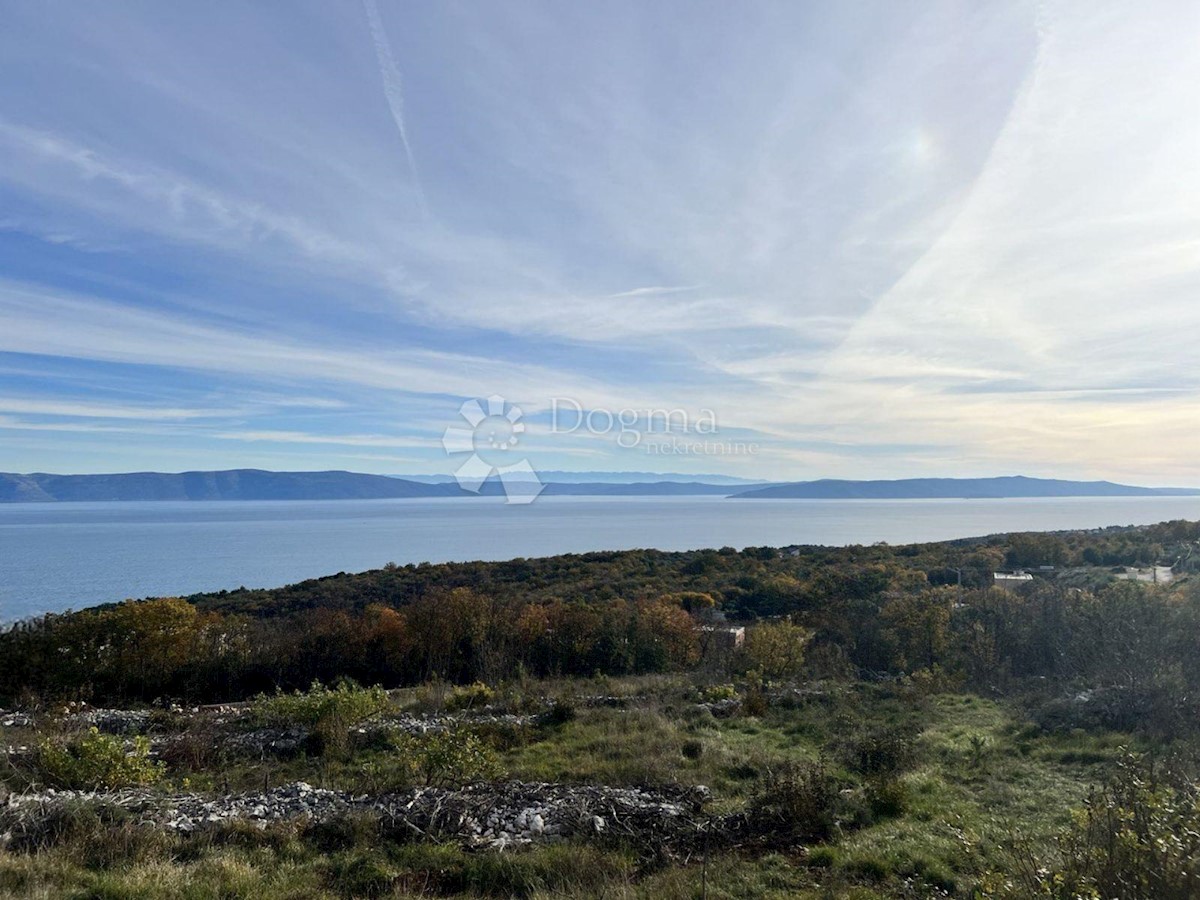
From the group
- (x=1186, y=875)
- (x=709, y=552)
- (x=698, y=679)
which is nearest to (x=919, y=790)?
(x=1186, y=875)

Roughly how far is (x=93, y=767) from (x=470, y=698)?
712 centimetres

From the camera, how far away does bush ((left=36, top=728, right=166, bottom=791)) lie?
7086 mm

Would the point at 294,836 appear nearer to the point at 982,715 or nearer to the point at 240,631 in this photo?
the point at 982,715

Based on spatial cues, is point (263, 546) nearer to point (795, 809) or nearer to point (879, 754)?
point (879, 754)

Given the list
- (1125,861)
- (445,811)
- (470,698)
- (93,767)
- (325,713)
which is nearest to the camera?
(1125,861)

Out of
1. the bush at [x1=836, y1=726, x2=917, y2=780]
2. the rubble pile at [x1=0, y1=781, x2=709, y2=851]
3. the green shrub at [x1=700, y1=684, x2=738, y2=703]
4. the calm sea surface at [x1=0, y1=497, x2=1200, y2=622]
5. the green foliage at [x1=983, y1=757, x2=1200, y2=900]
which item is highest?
the green foliage at [x1=983, y1=757, x2=1200, y2=900]

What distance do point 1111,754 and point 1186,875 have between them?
7.61 meters

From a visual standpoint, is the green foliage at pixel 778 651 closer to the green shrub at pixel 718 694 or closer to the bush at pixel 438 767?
the green shrub at pixel 718 694

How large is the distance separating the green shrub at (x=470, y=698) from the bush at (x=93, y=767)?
20.0 ft

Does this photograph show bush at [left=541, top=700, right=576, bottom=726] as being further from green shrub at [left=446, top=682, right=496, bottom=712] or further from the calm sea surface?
the calm sea surface

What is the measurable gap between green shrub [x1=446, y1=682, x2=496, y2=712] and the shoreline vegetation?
0.07m

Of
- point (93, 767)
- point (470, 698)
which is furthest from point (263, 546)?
point (93, 767)

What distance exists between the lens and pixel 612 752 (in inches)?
371

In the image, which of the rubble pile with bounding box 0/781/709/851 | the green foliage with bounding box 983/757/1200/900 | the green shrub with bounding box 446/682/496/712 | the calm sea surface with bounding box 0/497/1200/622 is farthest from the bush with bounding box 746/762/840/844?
the calm sea surface with bounding box 0/497/1200/622
